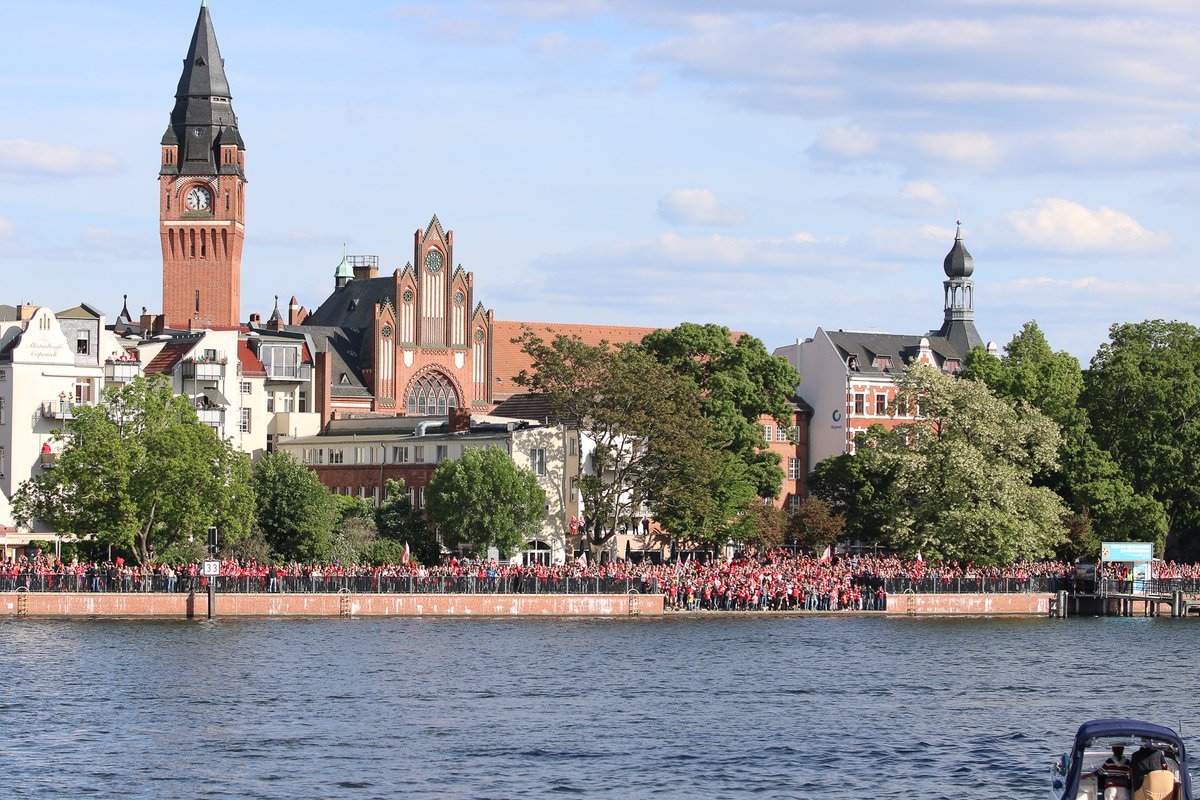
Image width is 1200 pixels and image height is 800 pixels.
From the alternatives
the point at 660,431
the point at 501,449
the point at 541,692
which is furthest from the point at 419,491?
the point at 541,692

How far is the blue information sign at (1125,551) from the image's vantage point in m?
99.9

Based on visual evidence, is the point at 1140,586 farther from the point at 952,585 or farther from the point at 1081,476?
the point at 952,585

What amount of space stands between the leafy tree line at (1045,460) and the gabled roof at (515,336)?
1550 inches

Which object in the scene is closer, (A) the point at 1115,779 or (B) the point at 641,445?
(A) the point at 1115,779

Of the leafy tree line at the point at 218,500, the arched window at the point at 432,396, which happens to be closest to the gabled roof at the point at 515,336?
the arched window at the point at 432,396

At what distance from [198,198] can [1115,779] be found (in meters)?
120

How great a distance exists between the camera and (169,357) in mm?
115750

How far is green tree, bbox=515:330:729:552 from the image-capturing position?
331 ft

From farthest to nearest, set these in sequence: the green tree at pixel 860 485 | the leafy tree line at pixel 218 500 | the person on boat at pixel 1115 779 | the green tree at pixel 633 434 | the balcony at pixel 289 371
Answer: the balcony at pixel 289 371
the green tree at pixel 860 485
the green tree at pixel 633 434
the leafy tree line at pixel 218 500
the person on boat at pixel 1115 779

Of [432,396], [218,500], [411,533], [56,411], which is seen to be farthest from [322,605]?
[432,396]

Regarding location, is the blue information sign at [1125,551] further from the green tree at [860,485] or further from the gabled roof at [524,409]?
the gabled roof at [524,409]

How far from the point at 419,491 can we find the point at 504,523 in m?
14.7

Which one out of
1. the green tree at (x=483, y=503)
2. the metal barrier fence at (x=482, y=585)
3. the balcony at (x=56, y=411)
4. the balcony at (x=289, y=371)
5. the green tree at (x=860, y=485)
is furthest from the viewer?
the balcony at (x=289, y=371)

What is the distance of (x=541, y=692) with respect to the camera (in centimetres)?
5966
